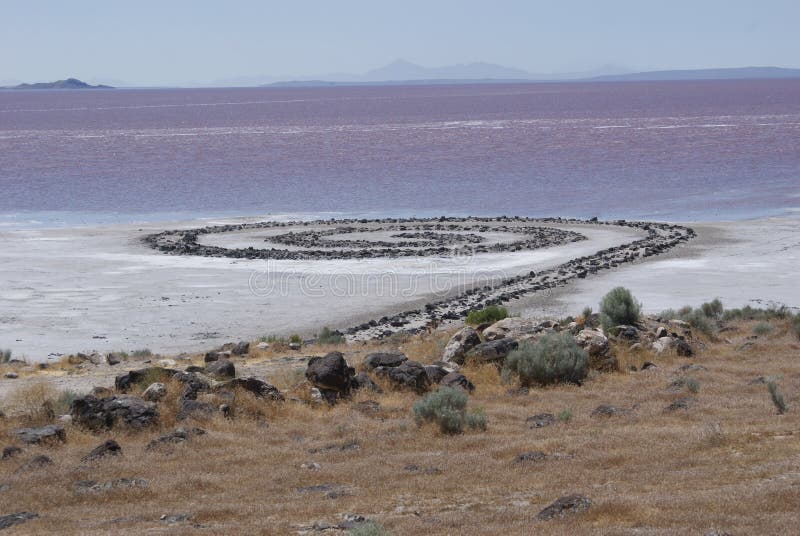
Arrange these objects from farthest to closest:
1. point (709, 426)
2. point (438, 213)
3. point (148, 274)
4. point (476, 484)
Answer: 1. point (438, 213)
2. point (148, 274)
3. point (709, 426)
4. point (476, 484)

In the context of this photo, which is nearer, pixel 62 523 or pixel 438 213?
pixel 62 523

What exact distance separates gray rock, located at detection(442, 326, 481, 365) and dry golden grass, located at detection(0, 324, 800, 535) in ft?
7.80

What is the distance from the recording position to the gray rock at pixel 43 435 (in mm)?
14680

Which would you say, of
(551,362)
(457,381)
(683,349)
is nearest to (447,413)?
(457,381)

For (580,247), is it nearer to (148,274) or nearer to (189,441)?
(148,274)

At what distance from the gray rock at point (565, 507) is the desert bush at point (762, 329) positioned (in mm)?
14061

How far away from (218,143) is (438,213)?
70.7 m

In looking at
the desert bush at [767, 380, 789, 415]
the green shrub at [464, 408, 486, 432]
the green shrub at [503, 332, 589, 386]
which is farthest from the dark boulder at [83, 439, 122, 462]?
the desert bush at [767, 380, 789, 415]

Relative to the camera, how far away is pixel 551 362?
1838cm

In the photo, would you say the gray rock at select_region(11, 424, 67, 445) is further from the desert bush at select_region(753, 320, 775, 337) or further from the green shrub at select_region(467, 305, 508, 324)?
the desert bush at select_region(753, 320, 775, 337)

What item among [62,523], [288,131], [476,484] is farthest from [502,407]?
[288,131]

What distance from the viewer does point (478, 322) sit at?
24812 mm

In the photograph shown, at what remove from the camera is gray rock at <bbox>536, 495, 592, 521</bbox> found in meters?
10.1

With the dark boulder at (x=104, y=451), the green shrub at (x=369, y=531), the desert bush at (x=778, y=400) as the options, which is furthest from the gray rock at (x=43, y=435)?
the desert bush at (x=778, y=400)
